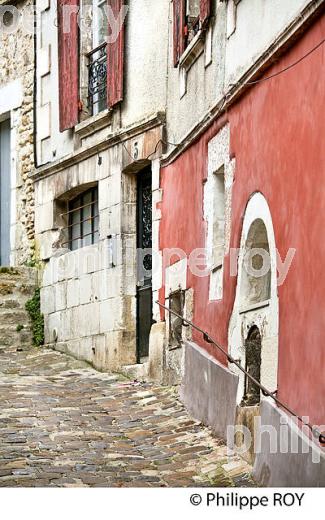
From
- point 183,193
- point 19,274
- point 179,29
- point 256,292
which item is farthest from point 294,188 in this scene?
point 19,274

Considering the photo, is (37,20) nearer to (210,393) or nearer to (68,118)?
(68,118)

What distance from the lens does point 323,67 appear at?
7355 millimetres

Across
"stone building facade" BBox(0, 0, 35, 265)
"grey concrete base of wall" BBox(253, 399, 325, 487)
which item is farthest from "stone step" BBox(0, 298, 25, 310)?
"grey concrete base of wall" BBox(253, 399, 325, 487)

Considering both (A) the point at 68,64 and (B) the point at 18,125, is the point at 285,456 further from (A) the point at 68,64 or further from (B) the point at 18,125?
(B) the point at 18,125

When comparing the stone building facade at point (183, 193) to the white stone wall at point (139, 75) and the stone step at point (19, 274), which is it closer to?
the white stone wall at point (139, 75)

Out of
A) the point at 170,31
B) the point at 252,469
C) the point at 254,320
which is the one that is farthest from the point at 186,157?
the point at 252,469

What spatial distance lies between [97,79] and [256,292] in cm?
624

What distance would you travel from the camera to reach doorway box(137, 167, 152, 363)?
44.6 ft

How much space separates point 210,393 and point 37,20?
26.3 ft

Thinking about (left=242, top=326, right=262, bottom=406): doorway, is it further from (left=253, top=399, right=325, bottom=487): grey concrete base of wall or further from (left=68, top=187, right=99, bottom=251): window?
(left=68, top=187, right=99, bottom=251): window

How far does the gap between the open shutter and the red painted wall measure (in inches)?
60.6

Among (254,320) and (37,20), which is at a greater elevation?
(37,20)

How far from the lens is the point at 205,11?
1118cm

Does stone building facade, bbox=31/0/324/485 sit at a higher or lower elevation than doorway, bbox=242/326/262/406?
higher
